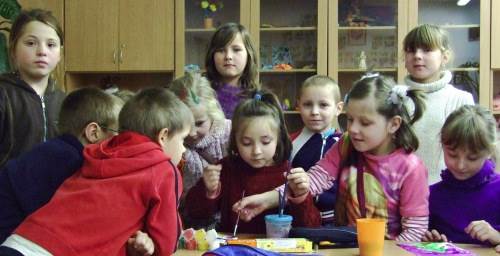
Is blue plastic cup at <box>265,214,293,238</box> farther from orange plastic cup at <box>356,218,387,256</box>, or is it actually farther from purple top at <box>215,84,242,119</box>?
purple top at <box>215,84,242,119</box>

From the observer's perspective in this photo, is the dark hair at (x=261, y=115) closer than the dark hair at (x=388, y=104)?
No

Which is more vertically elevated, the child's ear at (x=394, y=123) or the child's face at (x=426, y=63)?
the child's face at (x=426, y=63)

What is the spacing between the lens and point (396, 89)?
182 cm

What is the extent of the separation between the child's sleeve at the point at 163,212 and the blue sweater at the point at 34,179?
0.80ft

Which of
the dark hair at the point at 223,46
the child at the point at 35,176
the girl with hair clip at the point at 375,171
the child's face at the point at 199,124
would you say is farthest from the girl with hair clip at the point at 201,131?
the child at the point at 35,176

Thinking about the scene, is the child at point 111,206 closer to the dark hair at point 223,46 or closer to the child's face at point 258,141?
the child's face at point 258,141

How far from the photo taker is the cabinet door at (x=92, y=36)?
4348 millimetres

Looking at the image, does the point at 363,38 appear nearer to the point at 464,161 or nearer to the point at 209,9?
the point at 209,9

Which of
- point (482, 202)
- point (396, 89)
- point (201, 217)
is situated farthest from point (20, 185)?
point (482, 202)

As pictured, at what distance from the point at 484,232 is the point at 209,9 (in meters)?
3.25

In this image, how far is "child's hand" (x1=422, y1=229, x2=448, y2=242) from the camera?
1649 mm

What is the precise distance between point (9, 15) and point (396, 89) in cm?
312

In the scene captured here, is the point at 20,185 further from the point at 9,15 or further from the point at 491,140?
the point at 9,15

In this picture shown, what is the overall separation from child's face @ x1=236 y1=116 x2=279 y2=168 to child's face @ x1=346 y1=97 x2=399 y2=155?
0.28 m
